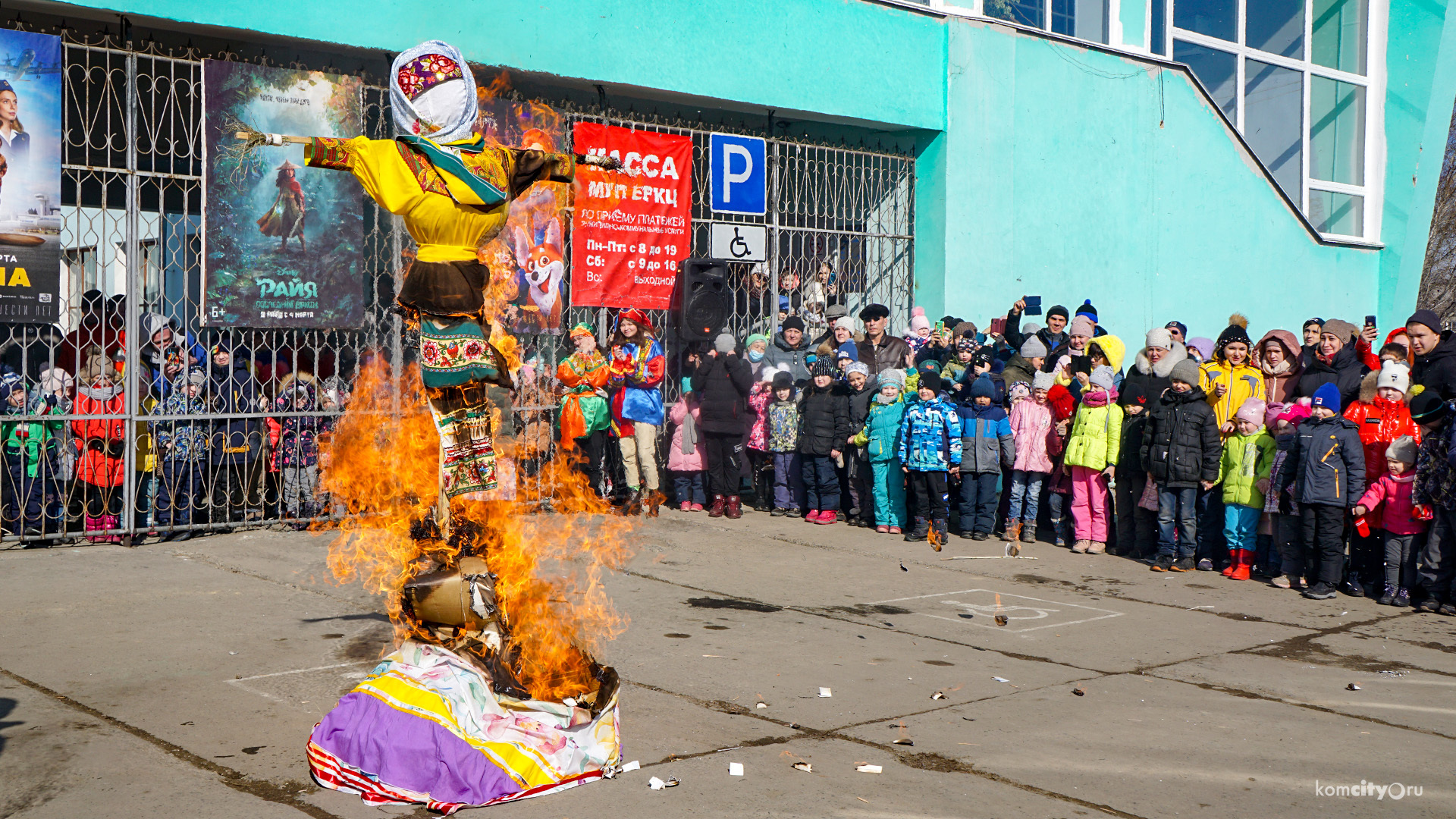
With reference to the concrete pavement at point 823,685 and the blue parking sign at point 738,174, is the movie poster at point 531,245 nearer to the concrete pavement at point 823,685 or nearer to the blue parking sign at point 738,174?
the blue parking sign at point 738,174

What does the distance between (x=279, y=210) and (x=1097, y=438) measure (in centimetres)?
723

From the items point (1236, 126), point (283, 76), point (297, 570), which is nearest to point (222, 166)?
point (283, 76)

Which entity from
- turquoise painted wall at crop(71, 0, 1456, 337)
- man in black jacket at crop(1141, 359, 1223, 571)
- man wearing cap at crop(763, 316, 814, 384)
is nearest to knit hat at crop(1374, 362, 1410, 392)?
man in black jacket at crop(1141, 359, 1223, 571)

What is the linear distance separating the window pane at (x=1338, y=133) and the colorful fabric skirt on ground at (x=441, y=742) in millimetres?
18459

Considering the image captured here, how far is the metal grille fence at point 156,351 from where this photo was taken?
9.48 m

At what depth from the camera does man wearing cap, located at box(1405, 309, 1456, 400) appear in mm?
8828

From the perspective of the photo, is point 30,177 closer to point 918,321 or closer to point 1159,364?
point 918,321

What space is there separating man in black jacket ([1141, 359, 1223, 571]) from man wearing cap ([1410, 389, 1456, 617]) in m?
1.55

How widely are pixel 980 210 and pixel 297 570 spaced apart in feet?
29.6

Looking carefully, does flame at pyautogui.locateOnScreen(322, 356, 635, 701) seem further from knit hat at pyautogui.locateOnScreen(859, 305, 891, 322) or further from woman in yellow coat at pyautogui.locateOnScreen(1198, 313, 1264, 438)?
Answer: knit hat at pyautogui.locateOnScreen(859, 305, 891, 322)

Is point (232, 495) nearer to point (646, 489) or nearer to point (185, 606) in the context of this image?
point (185, 606)

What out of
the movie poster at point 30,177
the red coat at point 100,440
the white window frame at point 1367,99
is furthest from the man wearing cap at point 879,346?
the white window frame at point 1367,99

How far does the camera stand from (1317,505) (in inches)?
345

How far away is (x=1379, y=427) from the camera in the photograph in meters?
8.96
